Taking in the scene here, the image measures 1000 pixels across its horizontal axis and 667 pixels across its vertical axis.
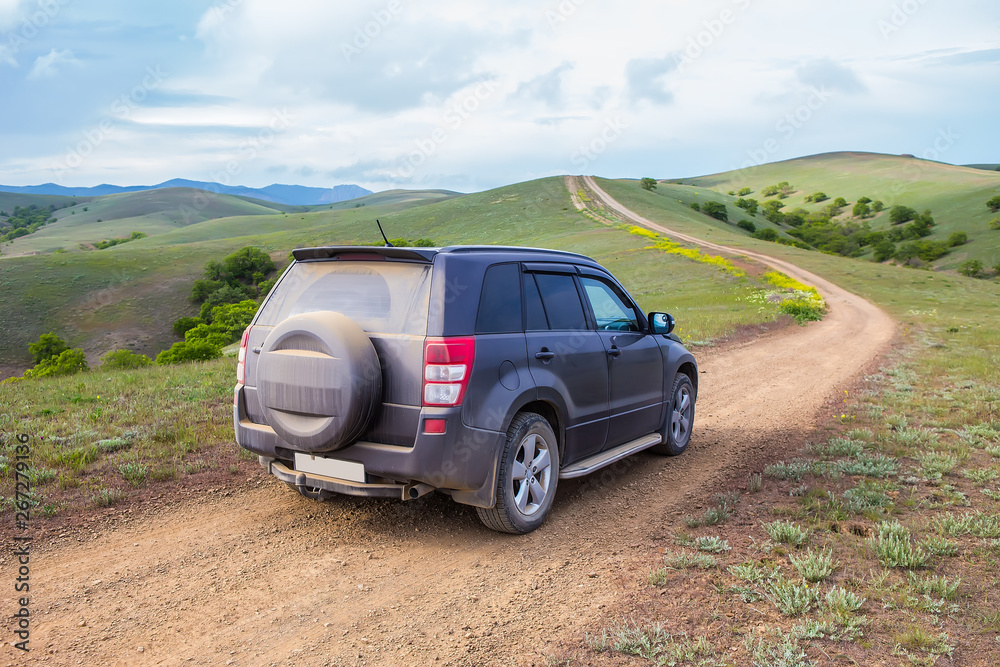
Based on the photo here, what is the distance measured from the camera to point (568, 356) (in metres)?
5.18

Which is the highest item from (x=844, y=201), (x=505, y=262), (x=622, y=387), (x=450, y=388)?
(x=844, y=201)

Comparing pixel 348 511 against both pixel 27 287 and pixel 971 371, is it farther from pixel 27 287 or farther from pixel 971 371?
pixel 27 287

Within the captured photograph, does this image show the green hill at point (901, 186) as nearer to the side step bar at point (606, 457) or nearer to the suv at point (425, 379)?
the side step bar at point (606, 457)

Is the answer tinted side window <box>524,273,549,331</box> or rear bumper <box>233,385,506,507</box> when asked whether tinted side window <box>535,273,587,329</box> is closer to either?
tinted side window <box>524,273,549,331</box>

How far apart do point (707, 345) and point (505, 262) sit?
12208mm

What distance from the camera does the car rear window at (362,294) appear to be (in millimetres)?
4430

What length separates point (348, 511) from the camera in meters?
5.27

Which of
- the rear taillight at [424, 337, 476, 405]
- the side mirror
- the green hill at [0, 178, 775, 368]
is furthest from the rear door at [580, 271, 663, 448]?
the green hill at [0, 178, 775, 368]

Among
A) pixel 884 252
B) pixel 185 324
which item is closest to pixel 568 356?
pixel 185 324

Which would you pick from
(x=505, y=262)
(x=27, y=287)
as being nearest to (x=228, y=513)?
(x=505, y=262)

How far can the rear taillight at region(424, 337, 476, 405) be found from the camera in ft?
13.9

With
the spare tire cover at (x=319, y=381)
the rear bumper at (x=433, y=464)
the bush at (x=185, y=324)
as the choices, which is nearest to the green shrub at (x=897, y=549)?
the rear bumper at (x=433, y=464)

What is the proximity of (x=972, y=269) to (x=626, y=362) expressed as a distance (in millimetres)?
79926

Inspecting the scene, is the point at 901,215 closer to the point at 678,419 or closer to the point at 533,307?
the point at 678,419
